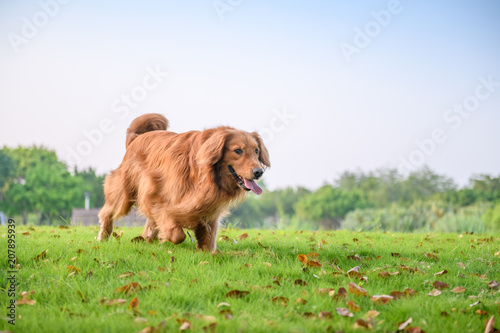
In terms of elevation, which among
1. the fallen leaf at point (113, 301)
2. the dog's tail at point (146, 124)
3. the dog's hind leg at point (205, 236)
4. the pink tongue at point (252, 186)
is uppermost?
the dog's tail at point (146, 124)

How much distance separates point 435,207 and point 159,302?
123 ft

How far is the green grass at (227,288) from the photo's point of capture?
9.34 ft

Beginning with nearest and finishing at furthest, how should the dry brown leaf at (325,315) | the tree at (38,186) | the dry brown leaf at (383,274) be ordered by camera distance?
1. the dry brown leaf at (325,315)
2. the dry brown leaf at (383,274)
3. the tree at (38,186)

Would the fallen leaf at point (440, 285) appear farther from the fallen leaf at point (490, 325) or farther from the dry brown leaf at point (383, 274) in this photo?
the fallen leaf at point (490, 325)

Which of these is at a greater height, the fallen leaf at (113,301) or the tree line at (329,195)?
the fallen leaf at (113,301)

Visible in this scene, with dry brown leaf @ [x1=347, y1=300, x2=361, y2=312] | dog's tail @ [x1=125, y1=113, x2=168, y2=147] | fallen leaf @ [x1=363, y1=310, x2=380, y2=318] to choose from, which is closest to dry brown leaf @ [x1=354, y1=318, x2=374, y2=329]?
fallen leaf @ [x1=363, y1=310, x2=380, y2=318]

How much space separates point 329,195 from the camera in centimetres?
5772

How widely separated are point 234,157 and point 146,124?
86.1 inches

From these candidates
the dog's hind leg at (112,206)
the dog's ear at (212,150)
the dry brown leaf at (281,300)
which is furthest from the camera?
the dog's hind leg at (112,206)

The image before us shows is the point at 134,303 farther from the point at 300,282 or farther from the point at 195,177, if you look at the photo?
the point at 195,177

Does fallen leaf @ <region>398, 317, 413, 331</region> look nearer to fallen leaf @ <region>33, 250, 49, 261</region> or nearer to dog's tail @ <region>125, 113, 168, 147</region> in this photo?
fallen leaf @ <region>33, 250, 49, 261</region>

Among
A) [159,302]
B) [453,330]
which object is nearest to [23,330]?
[159,302]

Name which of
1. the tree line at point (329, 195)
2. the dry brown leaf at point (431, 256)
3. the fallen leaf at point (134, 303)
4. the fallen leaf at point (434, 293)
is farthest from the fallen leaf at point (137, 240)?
the tree line at point (329, 195)

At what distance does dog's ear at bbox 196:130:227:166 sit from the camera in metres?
4.76
